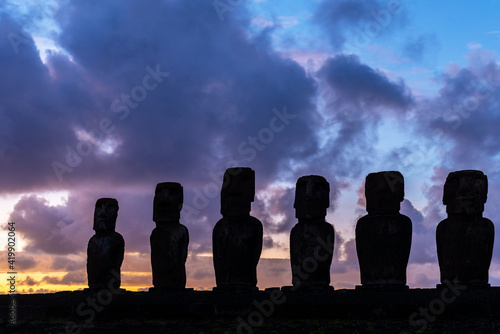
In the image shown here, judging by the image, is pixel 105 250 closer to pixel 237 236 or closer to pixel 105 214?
pixel 105 214

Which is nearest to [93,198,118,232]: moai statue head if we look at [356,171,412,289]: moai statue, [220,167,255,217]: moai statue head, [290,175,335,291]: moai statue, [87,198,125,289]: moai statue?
[87,198,125,289]: moai statue

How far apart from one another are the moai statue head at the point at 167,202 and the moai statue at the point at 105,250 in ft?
5.47

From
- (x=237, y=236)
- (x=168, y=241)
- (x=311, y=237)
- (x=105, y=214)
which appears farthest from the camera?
(x=105, y=214)

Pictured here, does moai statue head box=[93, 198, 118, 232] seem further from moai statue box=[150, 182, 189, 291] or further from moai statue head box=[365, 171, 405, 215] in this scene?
moai statue head box=[365, 171, 405, 215]

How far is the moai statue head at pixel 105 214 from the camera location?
20.1m

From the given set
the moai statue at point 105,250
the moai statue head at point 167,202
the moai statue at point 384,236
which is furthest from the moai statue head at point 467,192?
the moai statue at point 105,250

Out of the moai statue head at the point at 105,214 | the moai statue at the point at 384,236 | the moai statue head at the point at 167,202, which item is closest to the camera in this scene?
the moai statue at the point at 384,236

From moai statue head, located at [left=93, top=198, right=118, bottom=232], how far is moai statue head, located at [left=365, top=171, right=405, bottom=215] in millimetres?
7423

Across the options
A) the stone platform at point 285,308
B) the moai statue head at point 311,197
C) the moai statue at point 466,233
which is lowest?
the stone platform at point 285,308

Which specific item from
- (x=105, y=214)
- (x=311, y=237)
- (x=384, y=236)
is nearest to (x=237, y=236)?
(x=311, y=237)

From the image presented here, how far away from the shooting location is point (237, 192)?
697 inches

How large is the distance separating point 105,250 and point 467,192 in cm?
967

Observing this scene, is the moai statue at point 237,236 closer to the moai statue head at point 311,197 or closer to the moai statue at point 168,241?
the moai statue head at point 311,197

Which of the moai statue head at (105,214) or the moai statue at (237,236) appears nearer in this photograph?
the moai statue at (237,236)
